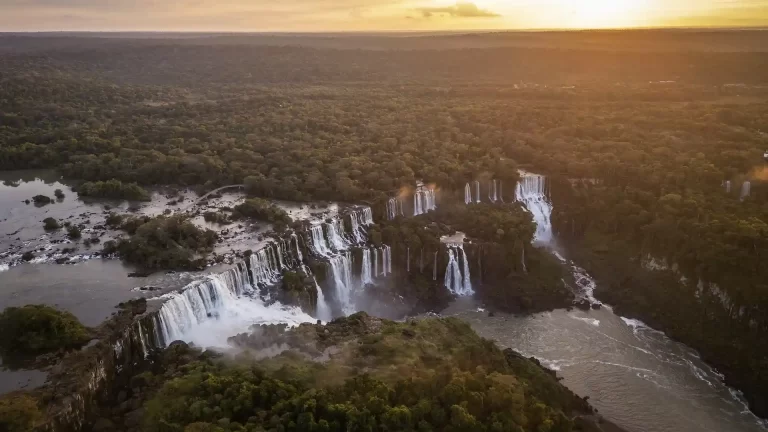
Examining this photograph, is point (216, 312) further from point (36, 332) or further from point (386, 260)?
point (386, 260)

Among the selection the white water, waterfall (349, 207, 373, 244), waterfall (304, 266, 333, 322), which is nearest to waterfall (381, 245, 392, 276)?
waterfall (349, 207, 373, 244)

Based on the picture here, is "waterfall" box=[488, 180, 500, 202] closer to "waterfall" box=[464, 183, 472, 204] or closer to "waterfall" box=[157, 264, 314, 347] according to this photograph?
"waterfall" box=[464, 183, 472, 204]

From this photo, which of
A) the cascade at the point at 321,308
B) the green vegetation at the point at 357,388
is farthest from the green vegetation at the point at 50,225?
the cascade at the point at 321,308

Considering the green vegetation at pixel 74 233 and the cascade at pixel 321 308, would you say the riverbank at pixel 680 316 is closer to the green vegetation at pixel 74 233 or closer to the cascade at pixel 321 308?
the cascade at pixel 321 308

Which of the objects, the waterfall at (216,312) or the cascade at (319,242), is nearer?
the waterfall at (216,312)

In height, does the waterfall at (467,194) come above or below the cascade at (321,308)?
above
